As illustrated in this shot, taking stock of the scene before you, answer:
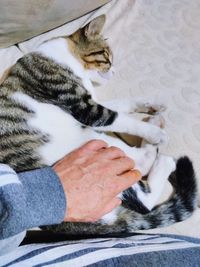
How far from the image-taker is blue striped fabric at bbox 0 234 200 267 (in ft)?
2.23

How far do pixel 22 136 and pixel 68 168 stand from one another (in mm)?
170

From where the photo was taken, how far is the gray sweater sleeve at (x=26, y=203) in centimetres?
64

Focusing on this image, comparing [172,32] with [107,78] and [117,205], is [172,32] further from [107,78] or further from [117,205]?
[117,205]

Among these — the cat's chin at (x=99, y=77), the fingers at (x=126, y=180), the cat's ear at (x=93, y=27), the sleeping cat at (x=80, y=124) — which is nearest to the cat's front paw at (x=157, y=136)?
the sleeping cat at (x=80, y=124)

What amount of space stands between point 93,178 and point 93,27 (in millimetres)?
488

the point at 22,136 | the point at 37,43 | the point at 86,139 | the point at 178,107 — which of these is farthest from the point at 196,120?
the point at 37,43

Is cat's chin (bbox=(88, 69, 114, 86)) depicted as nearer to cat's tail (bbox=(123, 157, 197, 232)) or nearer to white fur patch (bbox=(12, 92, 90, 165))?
white fur patch (bbox=(12, 92, 90, 165))

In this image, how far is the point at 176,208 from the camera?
870 mm

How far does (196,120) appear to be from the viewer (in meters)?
1.00

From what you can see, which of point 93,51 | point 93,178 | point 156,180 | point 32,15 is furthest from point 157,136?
point 32,15

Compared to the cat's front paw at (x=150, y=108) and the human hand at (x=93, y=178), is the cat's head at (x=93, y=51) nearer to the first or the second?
the cat's front paw at (x=150, y=108)

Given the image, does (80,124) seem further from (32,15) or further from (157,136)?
(32,15)

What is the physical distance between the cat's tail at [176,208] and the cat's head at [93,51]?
37 cm

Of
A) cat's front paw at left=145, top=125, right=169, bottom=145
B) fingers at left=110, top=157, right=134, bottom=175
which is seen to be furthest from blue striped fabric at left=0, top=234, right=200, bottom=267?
cat's front paw at left=145, top=125, right=169, bottom=145
